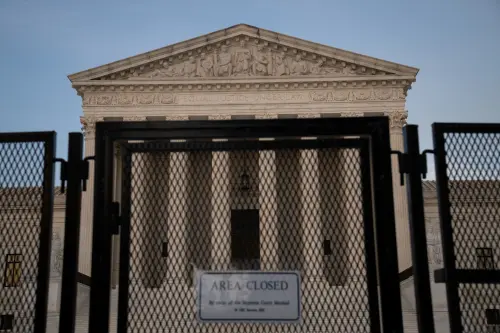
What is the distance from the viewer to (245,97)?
1503 inches

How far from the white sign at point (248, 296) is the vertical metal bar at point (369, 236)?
1.60ft

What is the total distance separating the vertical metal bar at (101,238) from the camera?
3.54 metres

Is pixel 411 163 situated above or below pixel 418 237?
above

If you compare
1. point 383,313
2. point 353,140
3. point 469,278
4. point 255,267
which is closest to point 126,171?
point 255,267

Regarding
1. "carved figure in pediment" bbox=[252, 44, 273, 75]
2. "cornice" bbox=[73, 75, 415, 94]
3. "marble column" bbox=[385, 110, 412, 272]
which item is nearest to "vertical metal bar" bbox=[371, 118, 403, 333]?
"marble column" bbox=[385, 110, 412, 272]

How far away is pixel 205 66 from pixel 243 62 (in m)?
2.60

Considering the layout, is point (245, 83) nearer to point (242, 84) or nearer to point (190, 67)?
point (242, 84)

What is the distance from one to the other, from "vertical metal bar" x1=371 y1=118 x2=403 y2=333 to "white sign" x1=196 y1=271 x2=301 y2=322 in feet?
1.76

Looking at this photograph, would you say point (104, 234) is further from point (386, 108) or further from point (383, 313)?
point (386, 108)

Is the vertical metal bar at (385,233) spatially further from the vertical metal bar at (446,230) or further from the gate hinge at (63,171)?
Answer: the gate hinge at (63,171)

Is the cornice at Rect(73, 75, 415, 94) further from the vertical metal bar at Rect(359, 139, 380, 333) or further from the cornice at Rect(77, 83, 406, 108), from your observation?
the vertical metal bar at Rect(359, 139, 380, 333)

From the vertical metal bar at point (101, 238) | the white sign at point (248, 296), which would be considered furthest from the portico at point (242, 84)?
the white sign at point (248, 296)

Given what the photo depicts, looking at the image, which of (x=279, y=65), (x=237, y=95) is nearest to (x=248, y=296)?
(x=237, y=95)

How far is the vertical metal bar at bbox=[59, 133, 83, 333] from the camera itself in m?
3.60
